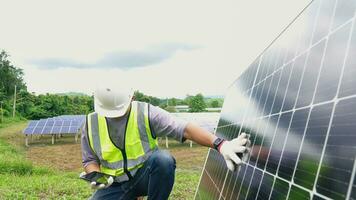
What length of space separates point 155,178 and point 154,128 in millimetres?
533

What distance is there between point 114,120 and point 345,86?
307 cm

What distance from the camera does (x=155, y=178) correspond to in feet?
15.4

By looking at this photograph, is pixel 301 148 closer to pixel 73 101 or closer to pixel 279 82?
pixel 279 82

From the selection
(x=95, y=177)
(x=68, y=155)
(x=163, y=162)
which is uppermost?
(x=163, y=162)

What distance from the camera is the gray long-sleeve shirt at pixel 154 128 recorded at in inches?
180

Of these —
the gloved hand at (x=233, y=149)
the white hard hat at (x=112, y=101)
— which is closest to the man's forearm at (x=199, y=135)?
the gloved hand at (x=233, y=149)

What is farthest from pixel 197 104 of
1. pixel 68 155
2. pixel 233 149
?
pixel 233 149

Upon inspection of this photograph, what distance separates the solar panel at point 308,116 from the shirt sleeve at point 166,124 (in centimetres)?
72

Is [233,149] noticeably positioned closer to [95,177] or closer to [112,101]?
[112,101]

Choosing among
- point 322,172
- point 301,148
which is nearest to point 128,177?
point 301,148

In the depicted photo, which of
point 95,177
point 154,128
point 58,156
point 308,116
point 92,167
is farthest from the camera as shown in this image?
point 58,156

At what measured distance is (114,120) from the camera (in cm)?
492

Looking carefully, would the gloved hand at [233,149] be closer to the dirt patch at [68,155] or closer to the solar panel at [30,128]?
the dirt patch at [68,155]

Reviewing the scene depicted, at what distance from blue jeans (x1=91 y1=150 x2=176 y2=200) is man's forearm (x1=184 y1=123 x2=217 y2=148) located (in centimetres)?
37
